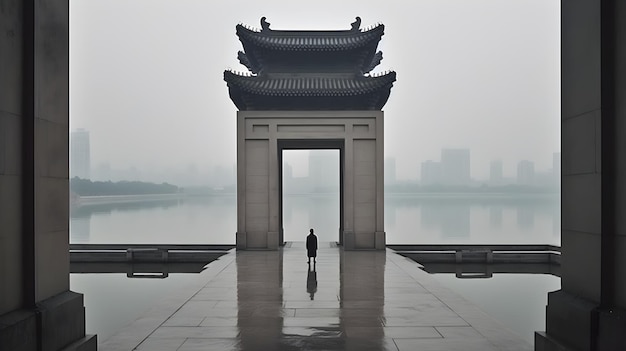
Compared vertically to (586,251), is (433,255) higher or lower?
lower

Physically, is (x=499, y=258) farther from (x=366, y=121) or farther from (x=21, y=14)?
(x=21, y=14)

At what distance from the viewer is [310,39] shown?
2384 cm

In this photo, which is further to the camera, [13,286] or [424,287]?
[424,287]

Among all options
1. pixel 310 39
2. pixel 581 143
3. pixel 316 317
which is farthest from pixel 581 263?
pixel 310 39

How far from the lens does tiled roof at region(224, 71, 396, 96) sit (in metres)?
22.4

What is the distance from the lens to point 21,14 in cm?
591

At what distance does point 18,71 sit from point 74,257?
17.7 m

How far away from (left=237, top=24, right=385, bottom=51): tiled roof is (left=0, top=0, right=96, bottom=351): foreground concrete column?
17.0m

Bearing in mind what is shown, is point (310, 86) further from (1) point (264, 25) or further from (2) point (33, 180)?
(2) point (33, 180)

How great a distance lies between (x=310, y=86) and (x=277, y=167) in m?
3.95

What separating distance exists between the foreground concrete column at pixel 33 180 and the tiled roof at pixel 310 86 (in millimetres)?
15783

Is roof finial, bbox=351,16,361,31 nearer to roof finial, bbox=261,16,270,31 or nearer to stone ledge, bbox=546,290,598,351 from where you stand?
roof finial, bbox=261,16,270,31

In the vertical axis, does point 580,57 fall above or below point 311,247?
above

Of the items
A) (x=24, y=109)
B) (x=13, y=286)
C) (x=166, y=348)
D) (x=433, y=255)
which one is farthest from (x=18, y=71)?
(x=433, y=255)
